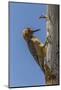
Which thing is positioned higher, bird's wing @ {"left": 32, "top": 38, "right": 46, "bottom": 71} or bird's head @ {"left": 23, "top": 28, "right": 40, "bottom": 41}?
bird's head @ {"left": 23, "top": 28, "right": 40, "bottom": 41}

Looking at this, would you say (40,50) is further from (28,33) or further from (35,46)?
(28,33)

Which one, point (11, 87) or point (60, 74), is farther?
point (60, 74)

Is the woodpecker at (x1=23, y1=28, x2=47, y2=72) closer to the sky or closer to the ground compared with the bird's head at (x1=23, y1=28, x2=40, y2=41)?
closer to the ground

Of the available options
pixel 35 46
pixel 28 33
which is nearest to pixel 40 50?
pixel 35 46

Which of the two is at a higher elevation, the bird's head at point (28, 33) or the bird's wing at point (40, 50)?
the bird's head at point (28, 33)

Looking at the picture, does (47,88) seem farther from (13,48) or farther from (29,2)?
(29,2)

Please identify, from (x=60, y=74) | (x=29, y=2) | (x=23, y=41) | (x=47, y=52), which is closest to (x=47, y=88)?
(x=60, y=74)

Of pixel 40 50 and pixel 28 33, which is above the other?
pixel 28 33

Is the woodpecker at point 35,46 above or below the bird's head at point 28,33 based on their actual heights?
below
